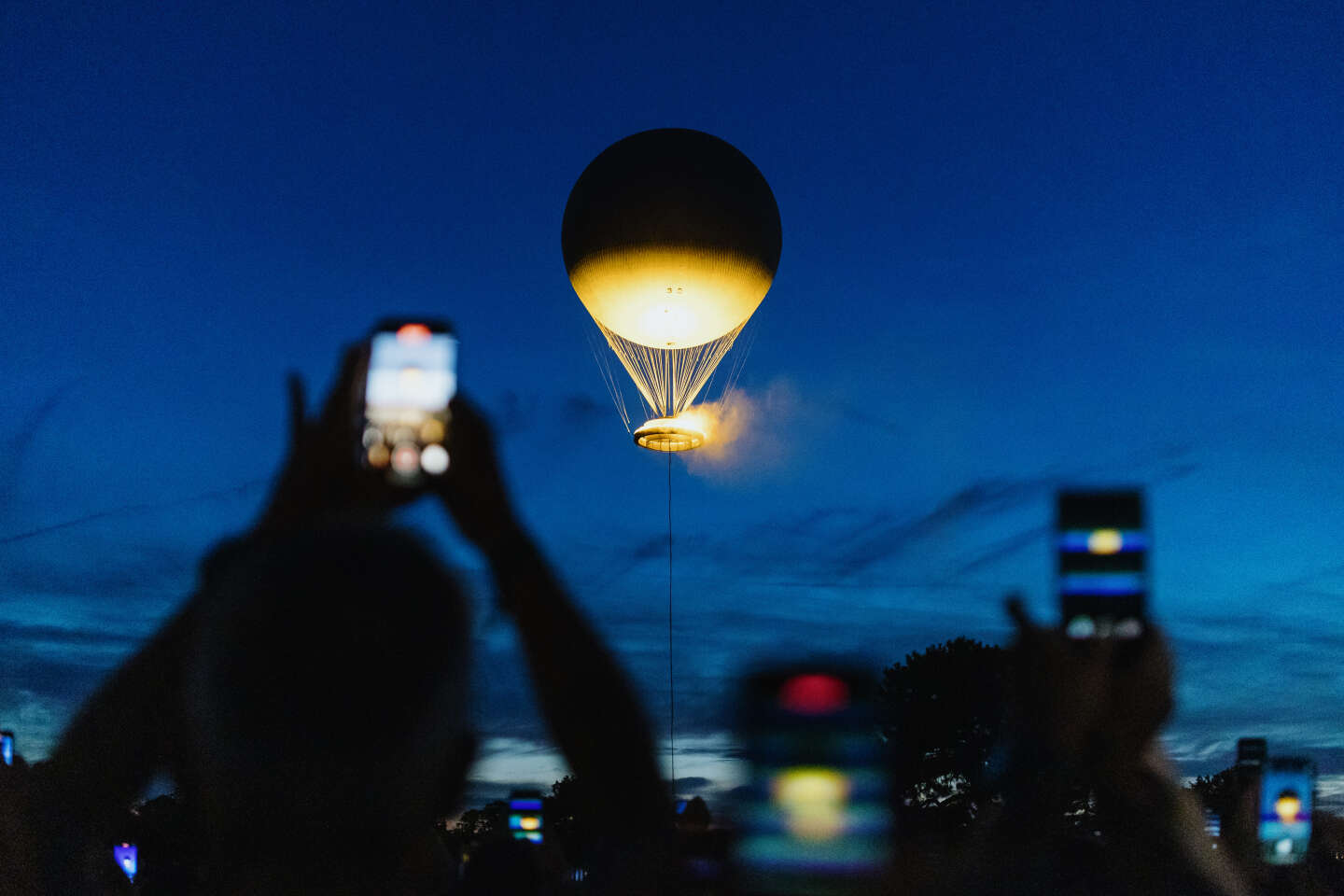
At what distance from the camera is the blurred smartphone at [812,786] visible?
1885 millimetres

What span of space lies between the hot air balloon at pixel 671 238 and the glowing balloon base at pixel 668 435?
1.52 m

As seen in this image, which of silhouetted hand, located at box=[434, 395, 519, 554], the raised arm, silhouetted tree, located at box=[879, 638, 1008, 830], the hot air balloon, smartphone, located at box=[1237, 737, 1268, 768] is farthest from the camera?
silhouetted tree, located at box=[879, 638, 1008, 830]

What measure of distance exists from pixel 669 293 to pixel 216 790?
47.2 feet

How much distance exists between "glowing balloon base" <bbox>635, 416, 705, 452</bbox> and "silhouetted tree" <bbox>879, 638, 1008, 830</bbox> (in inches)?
1738

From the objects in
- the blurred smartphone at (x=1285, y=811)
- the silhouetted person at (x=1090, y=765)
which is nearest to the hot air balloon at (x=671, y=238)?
the blurred smartphone at (x=1285, y=811)

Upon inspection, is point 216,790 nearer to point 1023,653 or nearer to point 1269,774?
point 1023,653

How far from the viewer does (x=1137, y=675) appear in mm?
2490

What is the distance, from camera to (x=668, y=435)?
1872 centimetres

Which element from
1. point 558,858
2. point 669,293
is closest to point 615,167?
point 669,293

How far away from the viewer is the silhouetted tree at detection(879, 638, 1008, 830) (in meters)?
60.6

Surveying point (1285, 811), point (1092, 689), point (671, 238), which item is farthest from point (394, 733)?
point (671, 238)

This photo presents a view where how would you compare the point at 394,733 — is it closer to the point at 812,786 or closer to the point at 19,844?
the point at 812,786

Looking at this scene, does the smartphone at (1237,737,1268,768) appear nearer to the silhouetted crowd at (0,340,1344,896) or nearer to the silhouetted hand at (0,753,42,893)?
the silhouetted crowd at (0,340,1344,896)

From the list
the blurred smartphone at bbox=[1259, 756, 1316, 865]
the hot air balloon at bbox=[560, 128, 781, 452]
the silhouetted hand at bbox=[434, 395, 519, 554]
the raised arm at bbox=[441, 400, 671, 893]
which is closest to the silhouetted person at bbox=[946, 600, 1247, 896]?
the raised arm at bbox=[441, 400, 671, 893]
